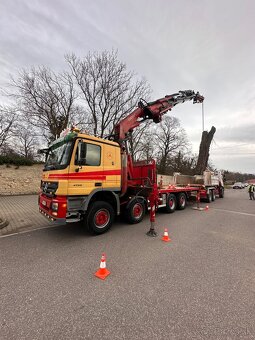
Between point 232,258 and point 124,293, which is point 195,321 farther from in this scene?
point 232,258

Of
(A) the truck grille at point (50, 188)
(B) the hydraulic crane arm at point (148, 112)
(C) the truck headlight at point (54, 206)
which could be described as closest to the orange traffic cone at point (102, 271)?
(C) the truck headlight at point (54, 206)

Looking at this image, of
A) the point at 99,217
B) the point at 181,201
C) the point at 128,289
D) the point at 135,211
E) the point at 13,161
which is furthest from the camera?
the point at 13,161

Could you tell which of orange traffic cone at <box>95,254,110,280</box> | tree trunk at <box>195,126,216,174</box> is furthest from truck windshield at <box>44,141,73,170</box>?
tree trunk at <box>195,126,216,174</box>

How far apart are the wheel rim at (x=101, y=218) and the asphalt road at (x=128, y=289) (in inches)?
18.4

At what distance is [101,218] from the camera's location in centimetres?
575

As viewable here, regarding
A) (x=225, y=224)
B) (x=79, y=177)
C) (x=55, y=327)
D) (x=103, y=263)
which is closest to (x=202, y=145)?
(x=225, y=224)

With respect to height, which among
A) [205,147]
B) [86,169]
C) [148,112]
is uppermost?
[205,147]

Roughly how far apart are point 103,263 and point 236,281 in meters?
2.40

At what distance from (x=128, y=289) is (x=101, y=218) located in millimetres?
2943

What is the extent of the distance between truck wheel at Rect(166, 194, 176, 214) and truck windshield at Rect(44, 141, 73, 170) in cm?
574

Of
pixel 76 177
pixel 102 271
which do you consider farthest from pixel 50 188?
pixel 102 271

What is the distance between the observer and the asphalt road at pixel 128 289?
86.0 inches

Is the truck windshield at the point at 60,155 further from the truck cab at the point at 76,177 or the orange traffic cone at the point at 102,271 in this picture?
the orange traffic cone at the point at 102,271

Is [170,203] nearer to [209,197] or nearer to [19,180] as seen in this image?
[209,197]
